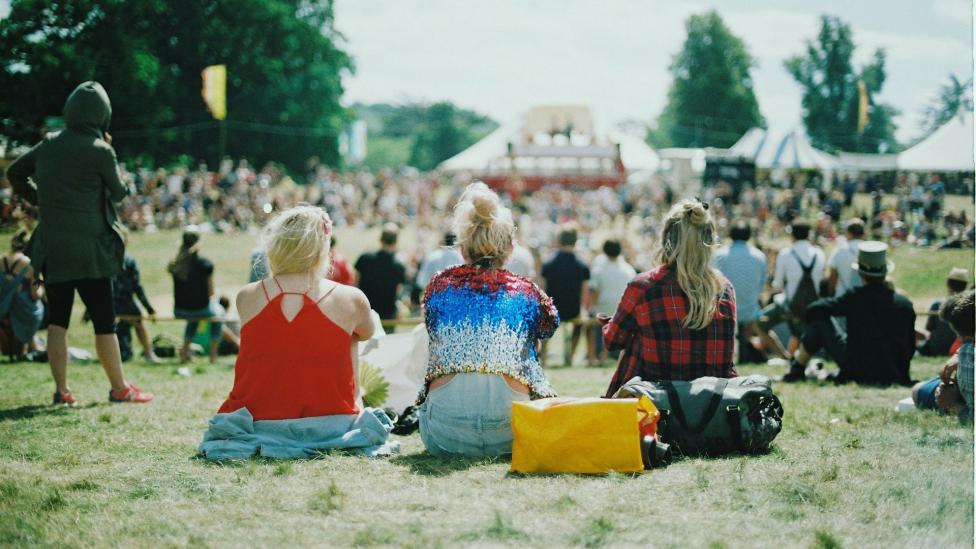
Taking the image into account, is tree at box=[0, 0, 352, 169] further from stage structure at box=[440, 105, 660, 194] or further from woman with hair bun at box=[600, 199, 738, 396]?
stage structure at box=[440, 105, 660, 194]

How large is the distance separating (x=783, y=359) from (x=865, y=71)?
2302 cm

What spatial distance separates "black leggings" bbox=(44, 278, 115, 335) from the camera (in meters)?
5.89

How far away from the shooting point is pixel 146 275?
18062mm

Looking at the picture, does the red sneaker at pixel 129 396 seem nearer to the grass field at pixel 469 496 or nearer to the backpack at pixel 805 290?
the grass field at pixel 469 496

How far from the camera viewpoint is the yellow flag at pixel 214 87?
15.6 meters

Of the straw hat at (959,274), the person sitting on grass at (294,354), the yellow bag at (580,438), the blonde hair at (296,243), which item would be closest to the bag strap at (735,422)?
the yellow bag at (580,438)

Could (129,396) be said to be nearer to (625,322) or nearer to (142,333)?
(625,322)

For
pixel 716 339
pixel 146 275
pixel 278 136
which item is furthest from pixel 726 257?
pixel 278 136

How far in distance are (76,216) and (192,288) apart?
15.8 feet

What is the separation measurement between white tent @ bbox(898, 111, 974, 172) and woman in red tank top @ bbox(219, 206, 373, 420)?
608cm

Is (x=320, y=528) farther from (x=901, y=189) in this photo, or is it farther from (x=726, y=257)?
(x=901, y=189)

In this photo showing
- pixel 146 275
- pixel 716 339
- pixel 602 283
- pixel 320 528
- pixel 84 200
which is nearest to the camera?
pixel 320 528

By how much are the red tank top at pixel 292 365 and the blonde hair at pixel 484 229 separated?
76 centimetres

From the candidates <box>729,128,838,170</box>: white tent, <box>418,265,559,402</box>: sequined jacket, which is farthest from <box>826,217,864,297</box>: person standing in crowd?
<box>729,128,838,170</box>: white tent
